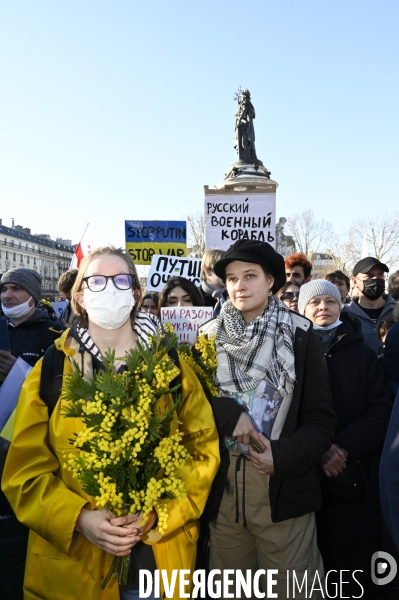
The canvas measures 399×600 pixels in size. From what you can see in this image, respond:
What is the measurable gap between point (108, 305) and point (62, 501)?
35.1 inches

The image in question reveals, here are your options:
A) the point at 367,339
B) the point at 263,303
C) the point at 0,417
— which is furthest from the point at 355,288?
the point at 0,417

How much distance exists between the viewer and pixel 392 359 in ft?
10.3

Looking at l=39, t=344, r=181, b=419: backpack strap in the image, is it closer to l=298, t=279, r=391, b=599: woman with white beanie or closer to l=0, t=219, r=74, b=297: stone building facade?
l=298, t=279, r=391, b=599: woman with white beanie

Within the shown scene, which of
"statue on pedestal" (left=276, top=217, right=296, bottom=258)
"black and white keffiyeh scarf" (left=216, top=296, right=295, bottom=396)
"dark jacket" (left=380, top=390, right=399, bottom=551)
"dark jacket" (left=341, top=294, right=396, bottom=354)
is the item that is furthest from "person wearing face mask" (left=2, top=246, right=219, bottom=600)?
"statue on pedestal" (left=276, top=217, right=296, bottom=258)

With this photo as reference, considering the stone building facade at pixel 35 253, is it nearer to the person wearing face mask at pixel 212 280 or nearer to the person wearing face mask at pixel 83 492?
the person wearing face mask at pixel 212 280

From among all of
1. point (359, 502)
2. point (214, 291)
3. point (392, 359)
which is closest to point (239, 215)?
point (214, 291)

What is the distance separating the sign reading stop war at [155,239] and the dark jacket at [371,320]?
249cm

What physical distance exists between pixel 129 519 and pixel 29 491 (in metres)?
0.46

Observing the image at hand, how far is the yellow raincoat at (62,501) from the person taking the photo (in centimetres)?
208

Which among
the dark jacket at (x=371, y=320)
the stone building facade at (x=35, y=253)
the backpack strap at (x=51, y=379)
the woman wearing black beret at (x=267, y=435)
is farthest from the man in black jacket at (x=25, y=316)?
the stone building facade at (x=35, y=253)

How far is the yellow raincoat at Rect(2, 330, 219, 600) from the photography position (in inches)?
81.7

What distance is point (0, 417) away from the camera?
2568mm

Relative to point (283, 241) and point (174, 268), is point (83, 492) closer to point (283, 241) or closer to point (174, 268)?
point (174, 268)

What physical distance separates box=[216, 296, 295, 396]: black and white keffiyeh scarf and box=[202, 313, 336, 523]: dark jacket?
0.28ft
